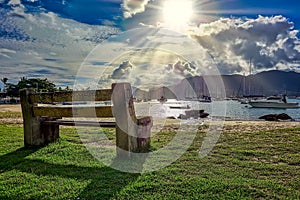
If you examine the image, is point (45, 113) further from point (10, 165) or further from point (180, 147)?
point (180, 147)

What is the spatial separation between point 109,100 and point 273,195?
3.74 metres

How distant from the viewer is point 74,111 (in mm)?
6977

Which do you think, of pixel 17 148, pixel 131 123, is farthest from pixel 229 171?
pixel 17 148

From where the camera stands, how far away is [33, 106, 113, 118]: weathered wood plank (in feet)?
20.6

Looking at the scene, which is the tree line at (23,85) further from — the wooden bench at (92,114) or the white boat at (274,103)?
the wooden bench at (92,114)

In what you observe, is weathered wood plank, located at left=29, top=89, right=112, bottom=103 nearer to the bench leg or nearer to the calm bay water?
the bench leg

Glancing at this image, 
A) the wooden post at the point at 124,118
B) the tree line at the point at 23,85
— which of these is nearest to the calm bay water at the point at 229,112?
the wooden post at the point at 124,118

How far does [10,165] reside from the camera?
5.72 meters

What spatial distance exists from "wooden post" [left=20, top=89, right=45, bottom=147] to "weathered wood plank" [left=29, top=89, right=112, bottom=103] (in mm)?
196

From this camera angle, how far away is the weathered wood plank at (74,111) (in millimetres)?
6277

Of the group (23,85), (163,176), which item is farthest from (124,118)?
(23,85)

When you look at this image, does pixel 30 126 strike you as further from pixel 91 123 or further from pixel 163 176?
pixel 163 176

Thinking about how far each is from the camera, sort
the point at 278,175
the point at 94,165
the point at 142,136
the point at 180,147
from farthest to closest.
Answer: the point at 180,147 → the point at 142,136 → the point at 94,165 → the point at 278,175

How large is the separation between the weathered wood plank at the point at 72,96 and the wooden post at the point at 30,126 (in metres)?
0.20
